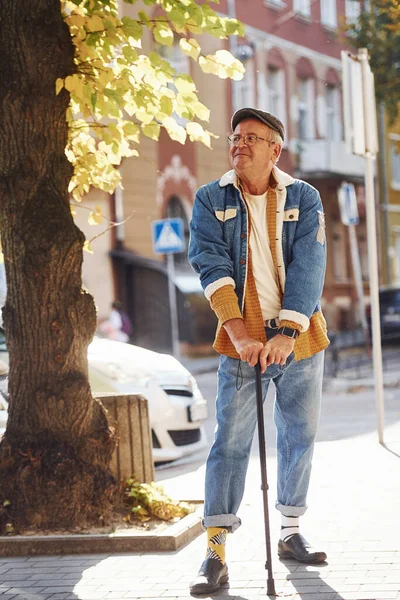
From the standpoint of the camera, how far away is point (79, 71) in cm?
678

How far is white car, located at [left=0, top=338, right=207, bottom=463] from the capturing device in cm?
934

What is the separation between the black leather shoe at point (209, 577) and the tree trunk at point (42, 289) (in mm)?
1374

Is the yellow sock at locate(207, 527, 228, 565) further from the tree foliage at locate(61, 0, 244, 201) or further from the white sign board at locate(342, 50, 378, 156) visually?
the white sign board at locate(342, 50, 378, 156)

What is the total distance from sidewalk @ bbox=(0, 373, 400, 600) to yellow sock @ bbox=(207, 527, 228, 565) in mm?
130

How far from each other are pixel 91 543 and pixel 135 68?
2.74 m

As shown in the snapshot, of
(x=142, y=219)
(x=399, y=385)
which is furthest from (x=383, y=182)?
(x=399, y=385)

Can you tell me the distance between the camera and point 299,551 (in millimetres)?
5395

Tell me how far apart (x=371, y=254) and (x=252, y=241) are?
4.77 meters

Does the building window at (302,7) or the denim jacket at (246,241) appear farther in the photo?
the building window at (302,7)

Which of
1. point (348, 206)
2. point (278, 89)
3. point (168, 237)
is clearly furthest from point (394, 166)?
point (168, 237)

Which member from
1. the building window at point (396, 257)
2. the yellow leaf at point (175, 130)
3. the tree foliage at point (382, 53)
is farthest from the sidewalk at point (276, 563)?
the building window at point (396, 257)

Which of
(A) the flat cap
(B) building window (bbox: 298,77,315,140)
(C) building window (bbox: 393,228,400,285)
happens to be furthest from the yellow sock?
(C) building window (bbox: 393,228,400,285)

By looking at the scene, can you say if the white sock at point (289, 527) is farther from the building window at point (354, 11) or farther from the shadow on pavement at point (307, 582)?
the building window at point (354, 11)

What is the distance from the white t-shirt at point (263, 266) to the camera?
17.3ft
